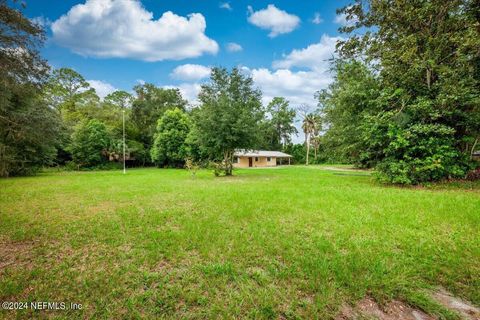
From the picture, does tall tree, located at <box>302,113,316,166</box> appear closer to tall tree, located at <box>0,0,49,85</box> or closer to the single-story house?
the single-story house

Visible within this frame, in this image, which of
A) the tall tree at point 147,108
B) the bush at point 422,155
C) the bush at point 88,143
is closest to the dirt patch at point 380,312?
the bush at point 422,155

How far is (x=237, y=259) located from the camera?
3.51m

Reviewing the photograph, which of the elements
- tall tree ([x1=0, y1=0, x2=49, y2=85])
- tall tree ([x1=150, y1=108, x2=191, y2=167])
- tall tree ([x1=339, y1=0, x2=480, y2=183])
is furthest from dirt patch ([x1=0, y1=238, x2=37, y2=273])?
tall tree ([x1=150, y1=108, x2=191, y2=167])

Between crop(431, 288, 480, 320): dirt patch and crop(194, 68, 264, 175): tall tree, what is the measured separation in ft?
45.9

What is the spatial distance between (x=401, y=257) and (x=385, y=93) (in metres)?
10.3

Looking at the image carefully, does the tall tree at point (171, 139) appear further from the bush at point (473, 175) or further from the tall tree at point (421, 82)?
the bush at point (473, 175)

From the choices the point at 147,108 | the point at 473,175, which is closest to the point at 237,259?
the point at 473,175

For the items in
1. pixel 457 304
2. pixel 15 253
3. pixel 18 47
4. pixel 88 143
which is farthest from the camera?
pixel 88 143

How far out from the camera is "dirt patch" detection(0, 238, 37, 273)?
3.41 meters

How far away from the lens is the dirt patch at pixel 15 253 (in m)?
3.41

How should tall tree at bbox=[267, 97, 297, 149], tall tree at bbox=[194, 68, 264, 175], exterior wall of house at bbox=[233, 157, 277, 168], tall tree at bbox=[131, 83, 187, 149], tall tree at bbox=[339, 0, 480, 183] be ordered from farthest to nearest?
1. tall tree at bbox=[267, 97, 297, 149]
2. tall tree at bbox=[131, 83, 187, 149]
3. exterior wall of house at bbox=[233, 157, 277, 168]
4. tall tree at bbox=[194, 68, 264, 175]
5. tall tree at bbox=[339, 0, 480, 183]

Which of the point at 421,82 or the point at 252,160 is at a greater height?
the point at 421,82

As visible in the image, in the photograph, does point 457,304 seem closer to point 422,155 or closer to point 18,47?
point 422,155

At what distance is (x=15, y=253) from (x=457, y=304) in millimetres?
6867
